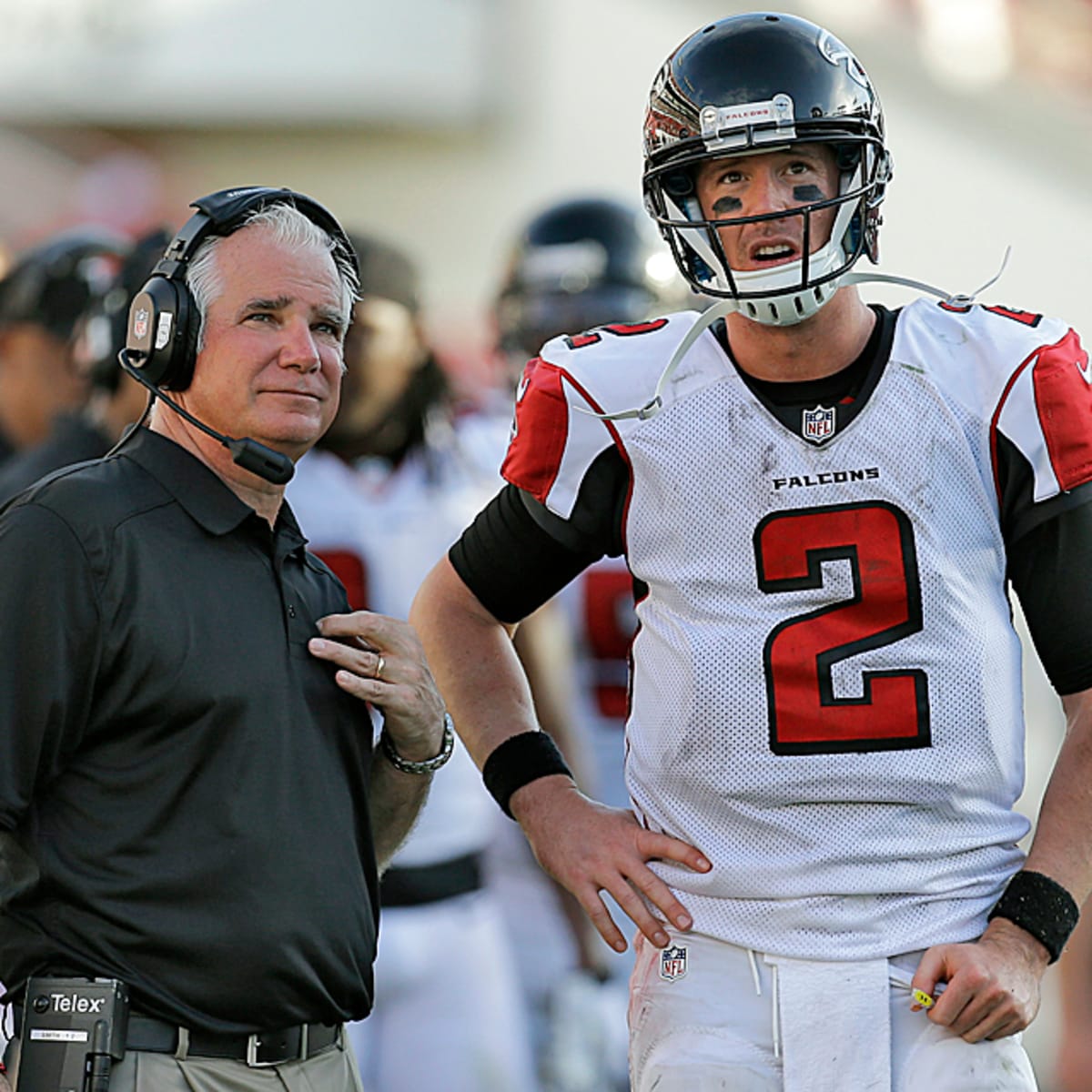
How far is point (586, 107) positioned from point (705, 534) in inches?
595

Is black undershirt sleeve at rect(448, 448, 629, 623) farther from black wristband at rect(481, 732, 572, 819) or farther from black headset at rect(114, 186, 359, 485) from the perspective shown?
black headset at rect(114, 186, 359, 485)

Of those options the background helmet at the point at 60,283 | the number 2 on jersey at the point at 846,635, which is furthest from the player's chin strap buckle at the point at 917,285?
the background helmet at the point at 60,283

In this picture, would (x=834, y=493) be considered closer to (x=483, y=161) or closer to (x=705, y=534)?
(x=705, y=534)

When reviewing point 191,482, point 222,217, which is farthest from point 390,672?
point 222,217

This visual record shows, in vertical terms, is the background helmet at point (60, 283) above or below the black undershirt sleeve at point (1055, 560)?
above

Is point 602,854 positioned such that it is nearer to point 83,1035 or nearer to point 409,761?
point 409,761

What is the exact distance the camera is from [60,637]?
2516 mm

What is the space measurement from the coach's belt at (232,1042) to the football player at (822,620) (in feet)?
1.37

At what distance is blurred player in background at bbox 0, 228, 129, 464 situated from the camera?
6.29 meters

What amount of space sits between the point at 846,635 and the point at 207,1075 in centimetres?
102

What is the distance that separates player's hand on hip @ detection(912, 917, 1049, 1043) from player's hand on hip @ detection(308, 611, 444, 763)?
81 cm

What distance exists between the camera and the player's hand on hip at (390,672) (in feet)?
9.16

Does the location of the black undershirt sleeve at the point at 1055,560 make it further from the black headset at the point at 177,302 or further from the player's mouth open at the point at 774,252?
the black headset at the point at 177,302

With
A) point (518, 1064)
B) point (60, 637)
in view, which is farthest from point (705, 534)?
point (518, 1064)
